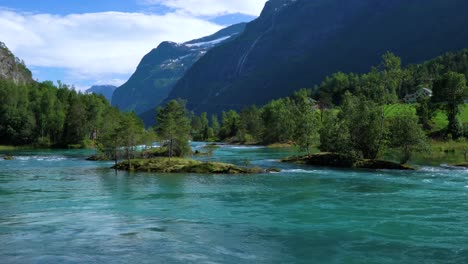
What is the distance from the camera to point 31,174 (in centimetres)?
6938

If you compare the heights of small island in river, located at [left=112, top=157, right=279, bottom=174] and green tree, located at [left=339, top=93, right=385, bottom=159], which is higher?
green tree, located at [left=339, top=93, right=385, bottom=159]

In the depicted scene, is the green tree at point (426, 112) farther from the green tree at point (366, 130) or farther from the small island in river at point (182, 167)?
the small island in river at point (182, 167)

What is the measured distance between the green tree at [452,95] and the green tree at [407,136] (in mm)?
40205

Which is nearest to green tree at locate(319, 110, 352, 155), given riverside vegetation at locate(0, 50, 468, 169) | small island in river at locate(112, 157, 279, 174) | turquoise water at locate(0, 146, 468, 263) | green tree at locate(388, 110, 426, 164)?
riverside vegetation at locate(0, 50, 468, 169)

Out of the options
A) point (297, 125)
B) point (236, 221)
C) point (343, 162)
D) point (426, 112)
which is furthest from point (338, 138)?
point (426, 112)

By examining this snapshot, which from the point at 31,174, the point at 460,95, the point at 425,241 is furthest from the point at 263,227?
the point at 460,95

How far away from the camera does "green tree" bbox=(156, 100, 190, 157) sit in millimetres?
90500

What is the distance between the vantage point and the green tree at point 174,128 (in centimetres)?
9050

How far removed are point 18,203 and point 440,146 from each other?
3711 inches

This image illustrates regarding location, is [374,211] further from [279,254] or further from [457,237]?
[279,254]

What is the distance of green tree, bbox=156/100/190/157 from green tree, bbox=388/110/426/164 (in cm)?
3989

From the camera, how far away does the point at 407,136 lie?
77625 mm

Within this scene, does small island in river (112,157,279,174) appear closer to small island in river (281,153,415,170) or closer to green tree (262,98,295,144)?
small island in river (281,153,415,170)

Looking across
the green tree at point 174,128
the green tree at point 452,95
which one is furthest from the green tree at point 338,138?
the green tree at point 452,95
